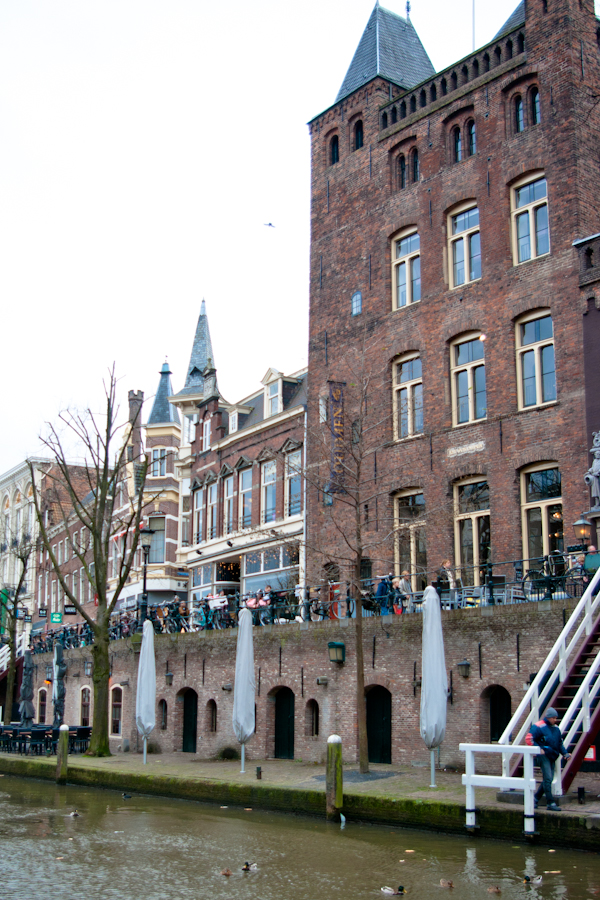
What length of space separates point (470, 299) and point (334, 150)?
29.4ft

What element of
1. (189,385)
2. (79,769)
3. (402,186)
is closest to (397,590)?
(79,769)

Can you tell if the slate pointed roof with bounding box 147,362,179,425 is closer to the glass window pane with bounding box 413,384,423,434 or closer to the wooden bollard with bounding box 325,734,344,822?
the glass window pane with bounding box 413,384,423,434

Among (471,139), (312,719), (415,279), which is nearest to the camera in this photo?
(312,719)

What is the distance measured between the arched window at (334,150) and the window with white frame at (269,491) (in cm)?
997

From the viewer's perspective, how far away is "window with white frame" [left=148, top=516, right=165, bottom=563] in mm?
41719

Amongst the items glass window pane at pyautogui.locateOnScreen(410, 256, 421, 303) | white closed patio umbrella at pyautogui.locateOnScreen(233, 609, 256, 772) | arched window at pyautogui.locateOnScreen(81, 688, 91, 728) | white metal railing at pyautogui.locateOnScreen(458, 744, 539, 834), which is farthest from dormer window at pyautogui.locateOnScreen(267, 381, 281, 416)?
white metal railing at pyautogui.locateOnScreen(458, 744, 539, 834)

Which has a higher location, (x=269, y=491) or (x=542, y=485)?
(x=269, y=491)

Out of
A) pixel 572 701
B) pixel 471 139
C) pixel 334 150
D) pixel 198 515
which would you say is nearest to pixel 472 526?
pixel 572 701

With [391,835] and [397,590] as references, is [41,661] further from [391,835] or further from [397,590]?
[391,835]

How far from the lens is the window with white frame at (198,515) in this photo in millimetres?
37688

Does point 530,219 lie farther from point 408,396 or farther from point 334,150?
point 334,150

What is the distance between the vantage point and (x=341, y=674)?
21.3 metres

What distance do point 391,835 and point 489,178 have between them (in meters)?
16.6

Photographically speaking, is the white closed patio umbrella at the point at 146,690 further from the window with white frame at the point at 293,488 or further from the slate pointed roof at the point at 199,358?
the slate pointed roof at the point at 199,358
